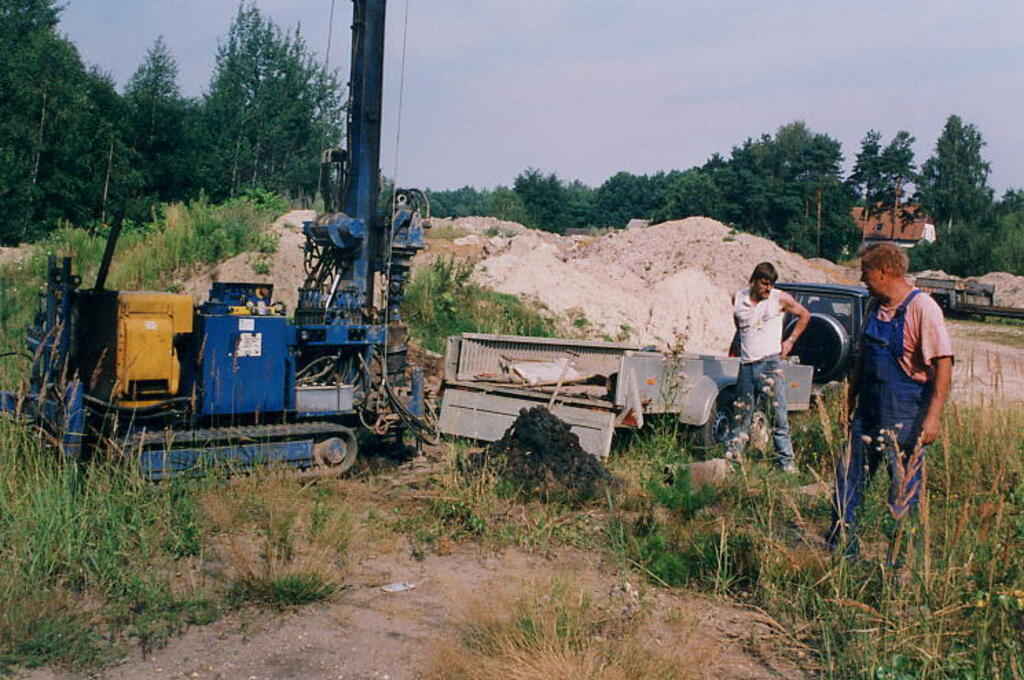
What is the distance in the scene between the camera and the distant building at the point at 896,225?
62.3 m

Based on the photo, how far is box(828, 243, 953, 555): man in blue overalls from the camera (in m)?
4.73

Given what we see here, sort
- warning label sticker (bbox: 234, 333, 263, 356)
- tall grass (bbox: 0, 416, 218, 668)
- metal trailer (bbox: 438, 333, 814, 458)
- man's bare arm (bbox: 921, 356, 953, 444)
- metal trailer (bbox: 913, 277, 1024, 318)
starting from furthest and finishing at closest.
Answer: metal trailer (bbox: 913, 277, 1024, 318) < metal trailer (bbox: 438, 333, 814, 458) < warning label sticker (bbox: 234, 333, 263, 356) < man's bare arm (bbox: 921, 356, 953, 444) < tall grass (bbox: 0, 416, 218, 668)

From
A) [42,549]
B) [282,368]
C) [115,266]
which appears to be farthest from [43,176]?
Answer: [42,549]

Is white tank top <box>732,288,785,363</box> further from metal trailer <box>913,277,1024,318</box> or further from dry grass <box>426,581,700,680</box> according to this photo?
metal trailer <box>913,277,1024,318</box>

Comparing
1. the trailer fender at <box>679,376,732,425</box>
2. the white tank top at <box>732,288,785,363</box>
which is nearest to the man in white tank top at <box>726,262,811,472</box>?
the white tank top at <box>732,288,785,363</box>

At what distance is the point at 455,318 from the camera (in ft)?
52.0

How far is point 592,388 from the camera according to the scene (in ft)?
28.0

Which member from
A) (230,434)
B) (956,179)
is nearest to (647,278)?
(230,434)

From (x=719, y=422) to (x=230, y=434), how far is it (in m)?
4.54

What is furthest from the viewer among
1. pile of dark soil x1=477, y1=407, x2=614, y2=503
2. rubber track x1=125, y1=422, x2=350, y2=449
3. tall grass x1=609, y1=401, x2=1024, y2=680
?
pile of dark soil x1=477, y1=407, x2=614, y2=503

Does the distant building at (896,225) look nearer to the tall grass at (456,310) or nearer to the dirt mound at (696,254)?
the dirt mound at (696,254)

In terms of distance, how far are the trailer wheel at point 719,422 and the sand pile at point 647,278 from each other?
Answer: 263 inches

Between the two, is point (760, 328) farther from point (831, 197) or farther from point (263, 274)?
point (831, 197)

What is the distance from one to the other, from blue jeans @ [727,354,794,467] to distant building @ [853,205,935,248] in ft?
179
